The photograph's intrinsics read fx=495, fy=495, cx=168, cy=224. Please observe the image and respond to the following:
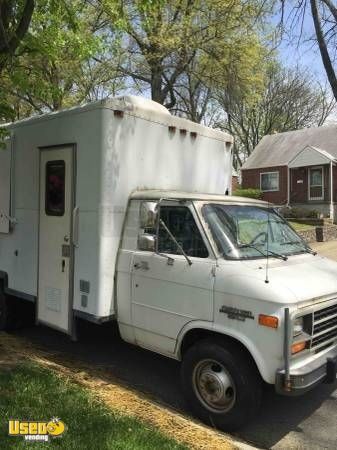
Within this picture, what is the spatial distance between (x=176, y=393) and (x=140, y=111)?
10.2ft

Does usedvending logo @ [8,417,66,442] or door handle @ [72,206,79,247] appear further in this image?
door handle @ [72,206,79,247]

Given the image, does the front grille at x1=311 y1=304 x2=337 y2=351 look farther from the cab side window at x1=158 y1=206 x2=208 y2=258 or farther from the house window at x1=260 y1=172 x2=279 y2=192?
the house window at x1=260 y1=172 x2=279 y2=192

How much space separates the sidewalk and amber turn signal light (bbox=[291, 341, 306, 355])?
12.0 meters

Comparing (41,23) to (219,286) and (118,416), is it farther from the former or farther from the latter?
(118,416)

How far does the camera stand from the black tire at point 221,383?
4246 millimetres

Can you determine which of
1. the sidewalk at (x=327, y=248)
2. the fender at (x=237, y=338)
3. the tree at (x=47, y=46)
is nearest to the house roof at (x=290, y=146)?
the sidewalk at (x=327, y=248)

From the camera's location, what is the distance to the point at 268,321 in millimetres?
4066

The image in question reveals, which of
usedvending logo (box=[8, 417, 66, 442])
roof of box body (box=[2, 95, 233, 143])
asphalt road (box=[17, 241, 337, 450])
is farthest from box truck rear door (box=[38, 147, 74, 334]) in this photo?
usedvending logo (box=[8, 417, 66, 442])

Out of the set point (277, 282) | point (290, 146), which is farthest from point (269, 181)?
point (277, 282)

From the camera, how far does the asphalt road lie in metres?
4.34

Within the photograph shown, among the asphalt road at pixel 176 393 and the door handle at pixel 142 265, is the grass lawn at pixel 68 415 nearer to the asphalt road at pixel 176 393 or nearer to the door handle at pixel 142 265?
the asphalt road at pixel 176 393

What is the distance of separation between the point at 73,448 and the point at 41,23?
20.1 ft

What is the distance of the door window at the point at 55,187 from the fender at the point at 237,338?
2.18 metres

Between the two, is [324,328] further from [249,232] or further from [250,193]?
[250,193]
